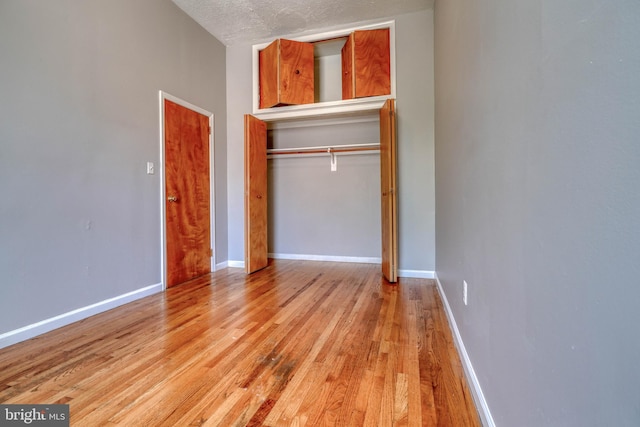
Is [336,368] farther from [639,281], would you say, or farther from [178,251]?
[178,251]

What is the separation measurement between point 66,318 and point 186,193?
1.60m

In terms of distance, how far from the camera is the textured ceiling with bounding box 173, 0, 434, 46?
10.0 feet

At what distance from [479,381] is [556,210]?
96 centimetres

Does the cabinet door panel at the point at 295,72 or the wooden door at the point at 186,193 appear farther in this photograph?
the cabinet door panel at the point at 295,72

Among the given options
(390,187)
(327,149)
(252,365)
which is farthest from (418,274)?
(252,365)

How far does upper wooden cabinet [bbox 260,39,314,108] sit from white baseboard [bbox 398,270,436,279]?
243cm

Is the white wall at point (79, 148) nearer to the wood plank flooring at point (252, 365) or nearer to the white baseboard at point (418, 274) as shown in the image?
the wood plank flooring at point (252, 365)

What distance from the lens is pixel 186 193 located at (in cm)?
329

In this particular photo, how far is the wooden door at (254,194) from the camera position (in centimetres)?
351

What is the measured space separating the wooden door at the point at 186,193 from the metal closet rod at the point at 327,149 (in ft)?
3.39

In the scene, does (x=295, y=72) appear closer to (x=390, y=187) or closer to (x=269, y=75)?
(x=269, y=75)
